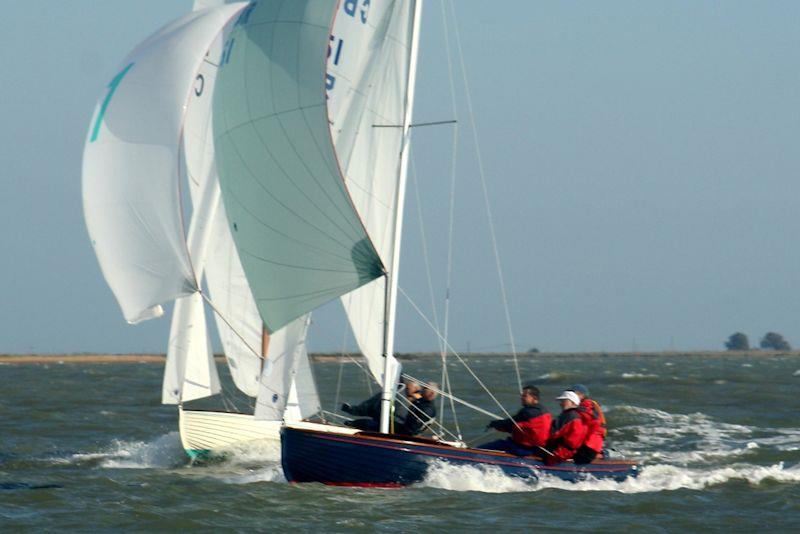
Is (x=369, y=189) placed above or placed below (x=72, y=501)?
above

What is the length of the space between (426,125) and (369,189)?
102 cm

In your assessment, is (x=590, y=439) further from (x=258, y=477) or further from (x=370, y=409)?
(x=258, y=477)

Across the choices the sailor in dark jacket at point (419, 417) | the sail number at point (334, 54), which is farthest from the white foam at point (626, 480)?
the sail number at point (334, 54)

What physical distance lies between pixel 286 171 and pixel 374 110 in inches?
62.0

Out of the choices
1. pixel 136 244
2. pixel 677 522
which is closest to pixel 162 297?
pixel 136 244

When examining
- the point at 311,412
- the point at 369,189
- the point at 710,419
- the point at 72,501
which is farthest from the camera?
the point at 710,419

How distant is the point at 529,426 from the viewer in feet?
53.4

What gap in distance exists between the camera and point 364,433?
52.0 ft

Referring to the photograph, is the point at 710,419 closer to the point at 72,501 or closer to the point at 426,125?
the point at 426,125

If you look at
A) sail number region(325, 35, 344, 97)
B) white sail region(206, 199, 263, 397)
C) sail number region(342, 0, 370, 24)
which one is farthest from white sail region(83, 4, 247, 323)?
white sail region(206, 199, 263, 397)

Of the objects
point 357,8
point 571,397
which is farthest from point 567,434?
point 357,8

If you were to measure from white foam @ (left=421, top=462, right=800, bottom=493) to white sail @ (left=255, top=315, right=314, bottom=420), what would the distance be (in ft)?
6.71

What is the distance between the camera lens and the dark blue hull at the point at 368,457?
1568 centimetres

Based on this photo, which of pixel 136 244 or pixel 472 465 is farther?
pixel 136 244
